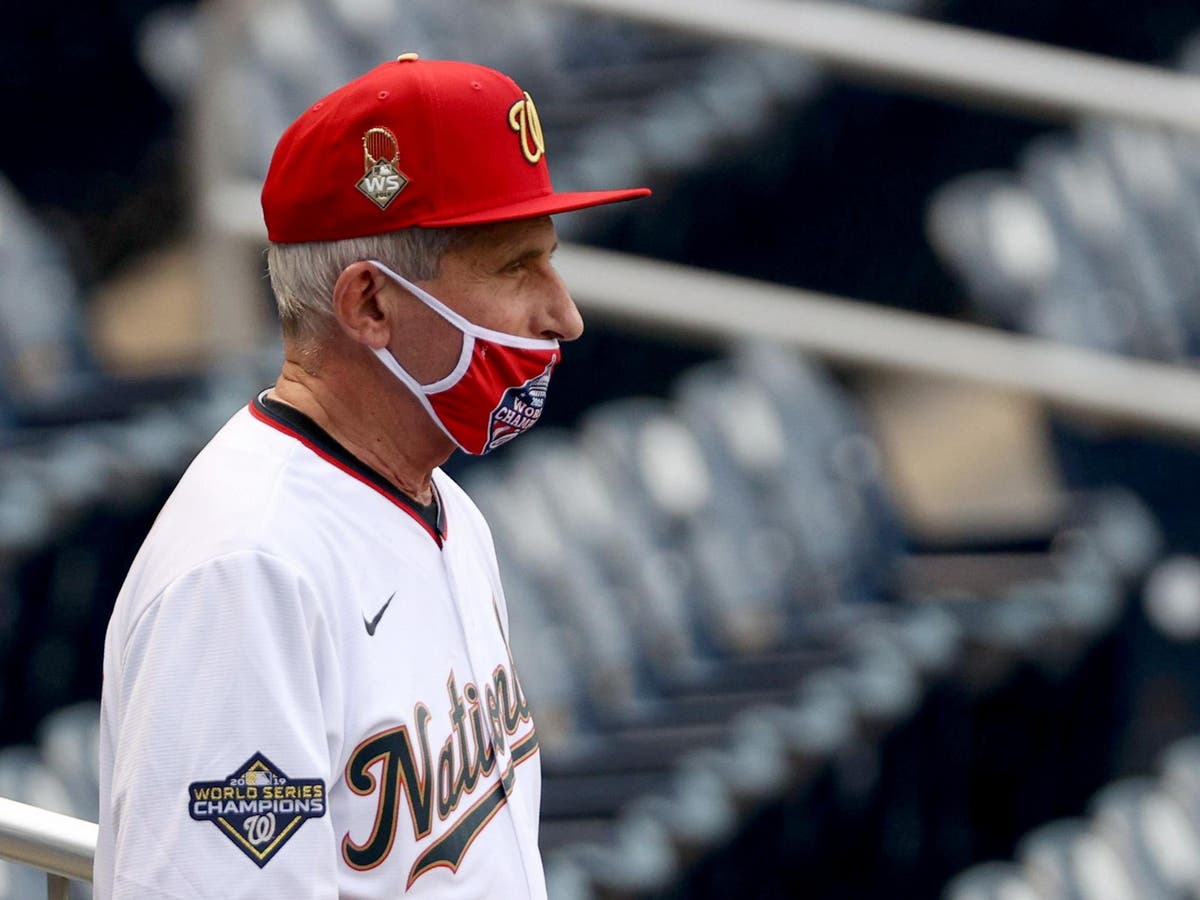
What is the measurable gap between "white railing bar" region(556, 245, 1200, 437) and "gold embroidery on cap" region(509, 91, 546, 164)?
313 cm

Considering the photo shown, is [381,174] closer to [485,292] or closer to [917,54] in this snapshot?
[485,292]

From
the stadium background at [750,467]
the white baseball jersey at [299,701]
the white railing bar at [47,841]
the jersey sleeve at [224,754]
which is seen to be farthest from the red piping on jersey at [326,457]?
the stadium background at [750,467]

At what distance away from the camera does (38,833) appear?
3.82 ft

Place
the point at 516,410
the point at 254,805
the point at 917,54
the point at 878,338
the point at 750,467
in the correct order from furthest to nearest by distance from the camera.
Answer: the point at 917,54, the point at 878,338, the point at 750,467, the point at 516,410, the point at 254,805

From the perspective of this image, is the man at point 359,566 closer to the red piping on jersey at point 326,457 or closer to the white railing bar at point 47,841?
the red piping on jersey at point 326,457

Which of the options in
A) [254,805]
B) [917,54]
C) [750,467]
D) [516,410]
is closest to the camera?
[254,805]

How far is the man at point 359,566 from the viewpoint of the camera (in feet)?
2.91

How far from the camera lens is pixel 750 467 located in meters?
3.55

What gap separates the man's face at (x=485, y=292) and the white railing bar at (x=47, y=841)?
0.36m

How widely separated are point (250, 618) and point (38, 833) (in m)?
0.35

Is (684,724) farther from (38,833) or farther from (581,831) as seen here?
(38,833)

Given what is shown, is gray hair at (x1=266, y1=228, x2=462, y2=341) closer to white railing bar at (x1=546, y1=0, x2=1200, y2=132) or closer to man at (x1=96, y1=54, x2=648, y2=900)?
man at (x1=96, y1=54, x2=648, y2=900)

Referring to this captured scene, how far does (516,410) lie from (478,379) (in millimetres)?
56

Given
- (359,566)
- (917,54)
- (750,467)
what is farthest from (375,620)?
(917,54)
